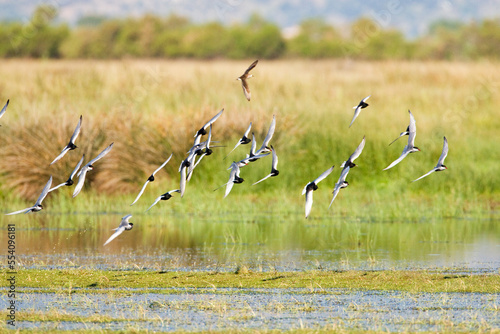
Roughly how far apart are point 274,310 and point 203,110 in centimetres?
1323

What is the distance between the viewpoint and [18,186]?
853 inches

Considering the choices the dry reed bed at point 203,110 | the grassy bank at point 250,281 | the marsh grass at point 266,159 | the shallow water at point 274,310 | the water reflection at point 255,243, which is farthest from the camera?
the dry reed bed at point 203,110

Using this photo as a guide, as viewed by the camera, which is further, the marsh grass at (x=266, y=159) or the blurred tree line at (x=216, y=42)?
the blurred tree line at (x=216, y=42)

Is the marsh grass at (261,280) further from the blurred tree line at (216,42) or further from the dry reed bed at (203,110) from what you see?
the blurred tree line at (216,42)

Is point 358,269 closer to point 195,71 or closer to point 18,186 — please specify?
point 18,186

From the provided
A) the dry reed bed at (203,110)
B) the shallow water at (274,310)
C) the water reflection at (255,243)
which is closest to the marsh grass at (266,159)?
the dry reed bed at (203,110)

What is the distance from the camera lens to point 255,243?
16.4 m

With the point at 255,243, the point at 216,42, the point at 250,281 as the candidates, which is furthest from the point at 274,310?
the point at 216,42

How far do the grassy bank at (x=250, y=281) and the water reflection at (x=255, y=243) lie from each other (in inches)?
29.9

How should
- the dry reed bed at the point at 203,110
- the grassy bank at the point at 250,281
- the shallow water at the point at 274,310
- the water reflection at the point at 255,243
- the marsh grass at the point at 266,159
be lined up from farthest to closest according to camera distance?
the dry reed bed at the point at 203,110
the marsh grass at the point at 266,159
the water reflection at the point at 255,243
the grassy bank at the point at 250,281
the shallow water at the point at 274,310

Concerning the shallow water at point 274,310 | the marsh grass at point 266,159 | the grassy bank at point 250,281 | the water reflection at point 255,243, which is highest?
the marsh grass at point 266,159

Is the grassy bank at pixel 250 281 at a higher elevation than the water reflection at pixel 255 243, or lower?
lower

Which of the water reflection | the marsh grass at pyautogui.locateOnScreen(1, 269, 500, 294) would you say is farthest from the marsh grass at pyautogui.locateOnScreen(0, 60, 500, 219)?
the marsh grass at pyautogui.locateOnScreen(1, 269, 500, 294)

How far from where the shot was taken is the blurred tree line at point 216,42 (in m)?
61.8
